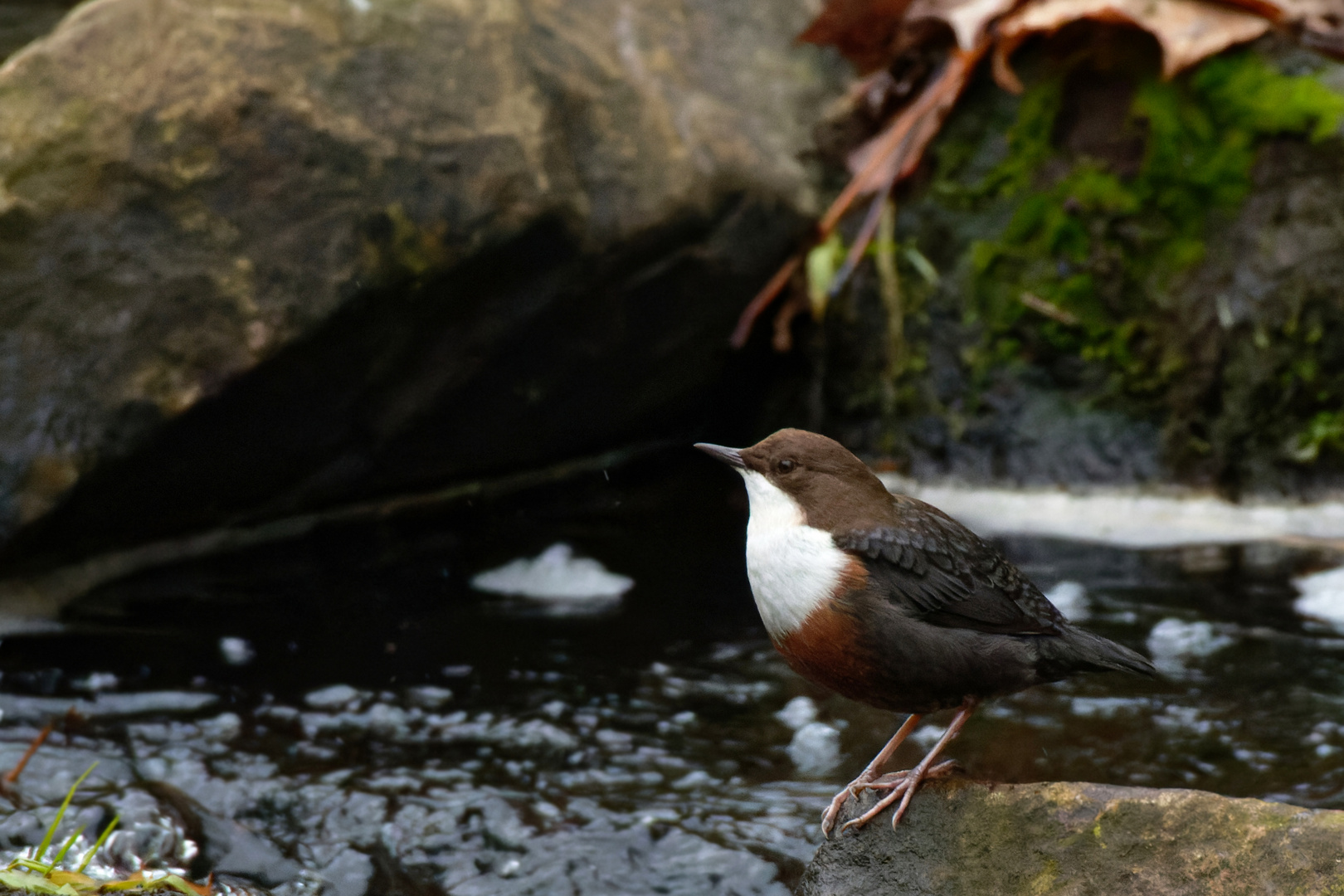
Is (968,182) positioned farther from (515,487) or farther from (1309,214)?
(515,487)

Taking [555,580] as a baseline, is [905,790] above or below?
above

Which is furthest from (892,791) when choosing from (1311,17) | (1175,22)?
(1311,17)

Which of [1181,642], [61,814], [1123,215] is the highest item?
[1123,215]

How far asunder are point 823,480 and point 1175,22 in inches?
123

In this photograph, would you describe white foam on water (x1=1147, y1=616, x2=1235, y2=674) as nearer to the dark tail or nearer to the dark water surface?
the dark water surface

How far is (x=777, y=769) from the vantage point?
11.1 ft

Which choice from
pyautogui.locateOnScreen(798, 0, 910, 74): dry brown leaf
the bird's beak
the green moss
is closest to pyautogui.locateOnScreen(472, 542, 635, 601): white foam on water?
the green moss

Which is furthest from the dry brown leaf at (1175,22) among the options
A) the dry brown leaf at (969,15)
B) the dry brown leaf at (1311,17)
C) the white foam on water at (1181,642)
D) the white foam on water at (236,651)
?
the white foam on water at (236,651)

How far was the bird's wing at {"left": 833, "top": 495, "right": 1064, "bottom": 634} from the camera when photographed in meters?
2.46

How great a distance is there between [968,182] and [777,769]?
2924 millimetres

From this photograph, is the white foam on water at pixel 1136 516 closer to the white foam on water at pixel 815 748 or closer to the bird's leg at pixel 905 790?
the white foam on water at pixel 815 748

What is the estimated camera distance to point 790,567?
246 cm

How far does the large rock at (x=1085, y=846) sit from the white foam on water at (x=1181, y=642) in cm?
166

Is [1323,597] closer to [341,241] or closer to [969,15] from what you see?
[969,15]
